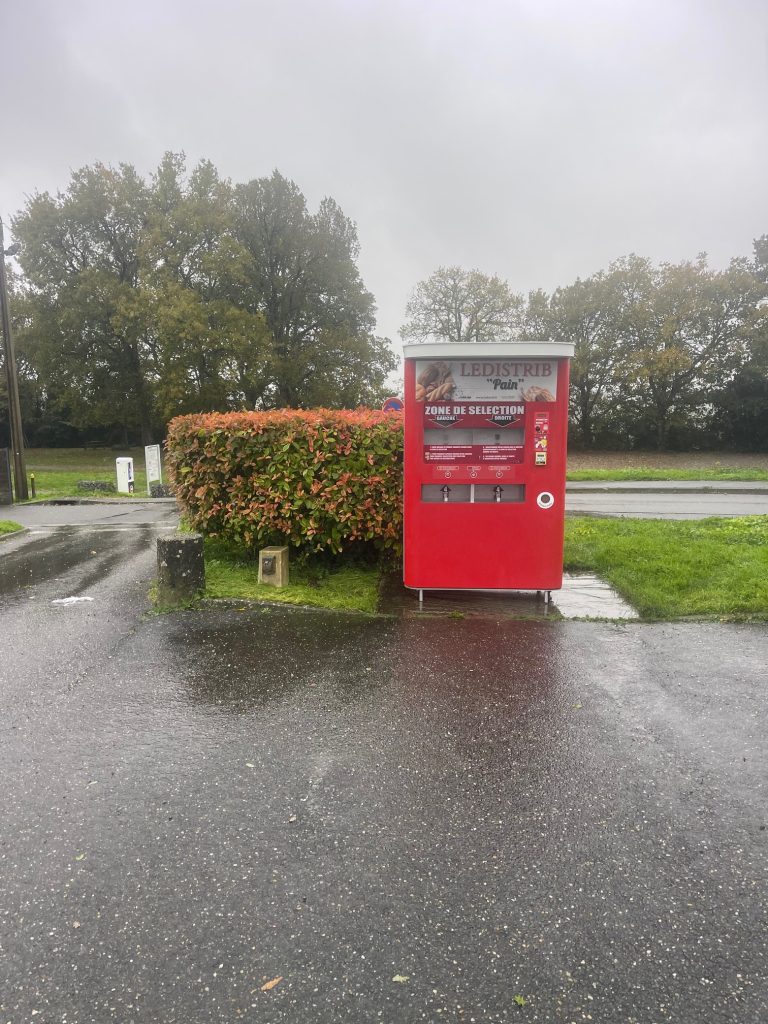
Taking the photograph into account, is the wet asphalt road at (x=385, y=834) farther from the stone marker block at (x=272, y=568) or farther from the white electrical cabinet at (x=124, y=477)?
the white electrical cabinet at (x=124, y=477)

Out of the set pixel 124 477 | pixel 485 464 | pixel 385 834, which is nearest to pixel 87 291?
pixel 124 477

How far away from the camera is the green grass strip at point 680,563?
5.64 metres

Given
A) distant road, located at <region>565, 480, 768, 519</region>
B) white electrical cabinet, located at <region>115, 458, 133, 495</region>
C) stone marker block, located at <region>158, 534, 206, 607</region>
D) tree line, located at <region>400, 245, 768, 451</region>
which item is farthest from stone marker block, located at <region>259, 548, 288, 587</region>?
tree line, located at <region>400, 245, 768, 451</region>

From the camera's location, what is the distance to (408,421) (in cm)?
561

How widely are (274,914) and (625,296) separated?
39.7 m

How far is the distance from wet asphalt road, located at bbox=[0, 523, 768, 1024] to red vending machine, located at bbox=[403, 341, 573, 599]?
115 cm

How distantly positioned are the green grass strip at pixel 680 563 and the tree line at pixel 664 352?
89.8ft

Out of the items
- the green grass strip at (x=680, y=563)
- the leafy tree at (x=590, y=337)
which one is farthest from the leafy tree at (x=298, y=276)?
the green grass strip at (x=680, y=563)

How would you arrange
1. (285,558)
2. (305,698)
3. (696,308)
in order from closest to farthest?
(305,698), (285,558), (696,308)

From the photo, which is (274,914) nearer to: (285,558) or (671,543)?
(285,558)

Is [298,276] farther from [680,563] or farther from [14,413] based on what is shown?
[680,563]

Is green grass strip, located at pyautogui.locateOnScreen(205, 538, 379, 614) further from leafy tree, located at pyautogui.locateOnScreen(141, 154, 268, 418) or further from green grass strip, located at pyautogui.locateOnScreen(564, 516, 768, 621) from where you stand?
leafy tree, located at pyautogui.locateOnScreen(141, 154, 268, 418)

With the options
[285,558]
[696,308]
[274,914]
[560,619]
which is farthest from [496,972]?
[696,308]

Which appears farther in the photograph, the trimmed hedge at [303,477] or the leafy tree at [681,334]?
the leafy tree at [681,334]
